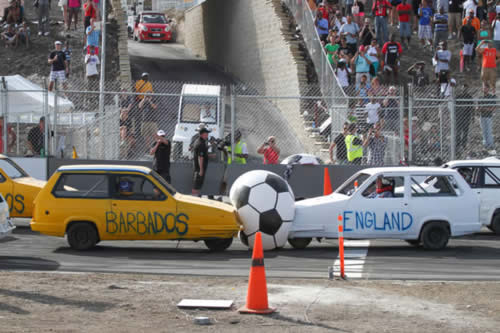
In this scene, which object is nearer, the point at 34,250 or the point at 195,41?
the point at 34,250

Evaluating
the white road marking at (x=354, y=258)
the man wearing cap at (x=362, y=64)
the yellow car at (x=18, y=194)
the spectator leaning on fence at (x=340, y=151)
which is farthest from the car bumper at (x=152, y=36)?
the white road marking at (x=354, y=258)

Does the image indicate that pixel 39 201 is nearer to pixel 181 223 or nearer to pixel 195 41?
pixel 181 223

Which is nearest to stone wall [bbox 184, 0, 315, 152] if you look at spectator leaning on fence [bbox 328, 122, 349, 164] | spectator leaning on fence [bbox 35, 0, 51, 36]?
spectator leaning on fence [bbox 328, 122, 349, 164]

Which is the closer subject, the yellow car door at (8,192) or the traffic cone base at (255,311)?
the traffic cone base at (255,311)

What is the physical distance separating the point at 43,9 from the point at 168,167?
1632 centimetres

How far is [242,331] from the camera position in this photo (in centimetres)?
816

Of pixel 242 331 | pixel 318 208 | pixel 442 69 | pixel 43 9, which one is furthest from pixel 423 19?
pixel 242 331

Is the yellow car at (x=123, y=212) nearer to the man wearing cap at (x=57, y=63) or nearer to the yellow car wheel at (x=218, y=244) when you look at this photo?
the yellow car wheel at (x=218, y=244)

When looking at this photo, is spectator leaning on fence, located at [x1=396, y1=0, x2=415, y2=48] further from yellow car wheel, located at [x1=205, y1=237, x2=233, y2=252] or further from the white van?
yellow car wheel, located at [x1=205, y1=237, x2=233, y2=252]

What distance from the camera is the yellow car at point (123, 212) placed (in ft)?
44.1

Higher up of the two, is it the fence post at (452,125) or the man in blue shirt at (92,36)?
the man in blue shirt at (92,36)

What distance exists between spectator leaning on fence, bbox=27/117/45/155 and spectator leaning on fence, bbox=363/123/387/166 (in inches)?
298

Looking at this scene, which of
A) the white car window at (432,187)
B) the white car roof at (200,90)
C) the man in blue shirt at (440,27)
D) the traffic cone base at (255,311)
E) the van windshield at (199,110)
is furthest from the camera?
the man in blue shirt at (440,27)

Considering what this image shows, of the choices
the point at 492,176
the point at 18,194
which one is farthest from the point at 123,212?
the point at 492,176
